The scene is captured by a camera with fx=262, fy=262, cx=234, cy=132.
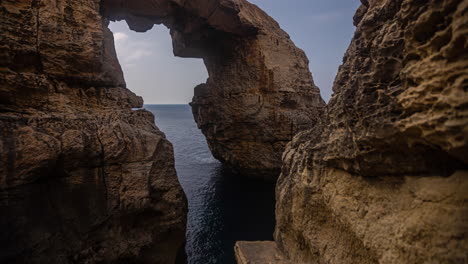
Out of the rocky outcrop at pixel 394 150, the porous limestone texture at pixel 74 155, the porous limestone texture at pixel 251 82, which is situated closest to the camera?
the rocky outcrop at pixel 394 150

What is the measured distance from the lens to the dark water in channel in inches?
377

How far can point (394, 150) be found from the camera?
3.06 meters

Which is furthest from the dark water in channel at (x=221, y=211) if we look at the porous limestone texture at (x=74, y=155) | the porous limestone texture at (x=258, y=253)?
the porous limestone texture at (x=258, y=253)

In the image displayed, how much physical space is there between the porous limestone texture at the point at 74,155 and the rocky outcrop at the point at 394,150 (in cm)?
439

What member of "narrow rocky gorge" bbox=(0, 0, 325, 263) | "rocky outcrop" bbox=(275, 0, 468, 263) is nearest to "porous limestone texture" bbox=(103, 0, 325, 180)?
"narrow rocky gorge" bbox=(0, 0, 325, 263)

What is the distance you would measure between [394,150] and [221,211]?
403 inches

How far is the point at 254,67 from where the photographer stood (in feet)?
45.5

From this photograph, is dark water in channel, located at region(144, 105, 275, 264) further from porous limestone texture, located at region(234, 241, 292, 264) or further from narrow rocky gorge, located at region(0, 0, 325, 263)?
porous limestone texture, located at region(234, 241, 292, 264)

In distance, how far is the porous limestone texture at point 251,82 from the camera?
42.6 feet

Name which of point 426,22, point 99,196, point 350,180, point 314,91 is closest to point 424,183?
point 350,180

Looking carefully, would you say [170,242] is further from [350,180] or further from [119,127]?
[350,180]

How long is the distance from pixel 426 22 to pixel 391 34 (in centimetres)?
61

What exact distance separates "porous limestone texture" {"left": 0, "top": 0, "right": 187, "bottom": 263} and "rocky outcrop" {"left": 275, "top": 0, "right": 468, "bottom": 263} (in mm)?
4390

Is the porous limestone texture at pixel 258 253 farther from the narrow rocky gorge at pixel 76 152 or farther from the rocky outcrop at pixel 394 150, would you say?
the narrow rocky gorge at pixel 76 152
